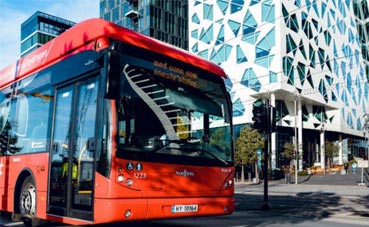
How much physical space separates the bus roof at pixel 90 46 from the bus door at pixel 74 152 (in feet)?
2.35

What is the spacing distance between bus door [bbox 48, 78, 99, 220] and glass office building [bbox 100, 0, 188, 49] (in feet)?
210

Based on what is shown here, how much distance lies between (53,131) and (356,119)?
68597 millimetres

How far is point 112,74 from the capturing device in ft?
21.8

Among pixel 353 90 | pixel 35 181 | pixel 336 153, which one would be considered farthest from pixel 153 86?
pixel 353 90

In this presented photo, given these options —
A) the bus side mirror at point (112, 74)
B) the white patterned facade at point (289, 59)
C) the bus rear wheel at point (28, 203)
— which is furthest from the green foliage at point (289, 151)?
the bus side mirror at point (112, 74)

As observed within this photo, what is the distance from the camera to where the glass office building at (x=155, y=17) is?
72.9 meters

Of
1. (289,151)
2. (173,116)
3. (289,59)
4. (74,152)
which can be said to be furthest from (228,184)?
(289,151)

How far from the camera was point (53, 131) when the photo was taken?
8023 millimetres

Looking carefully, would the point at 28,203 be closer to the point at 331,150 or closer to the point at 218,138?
the point at 218,138

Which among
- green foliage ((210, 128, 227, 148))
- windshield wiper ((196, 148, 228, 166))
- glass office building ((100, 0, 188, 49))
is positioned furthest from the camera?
glass office building ((100, 0, 188, 49))

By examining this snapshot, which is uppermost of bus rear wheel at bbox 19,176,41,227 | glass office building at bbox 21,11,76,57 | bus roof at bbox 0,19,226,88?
glass office building at bbox 21,11,76,57

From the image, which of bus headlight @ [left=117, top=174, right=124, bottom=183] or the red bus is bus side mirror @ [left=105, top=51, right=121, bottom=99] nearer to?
the red bus

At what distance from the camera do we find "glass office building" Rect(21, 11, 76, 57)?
252ft

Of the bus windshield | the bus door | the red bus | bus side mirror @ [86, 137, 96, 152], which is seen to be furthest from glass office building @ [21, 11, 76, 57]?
bus side mirror @ [86, 137, 96, 152]
